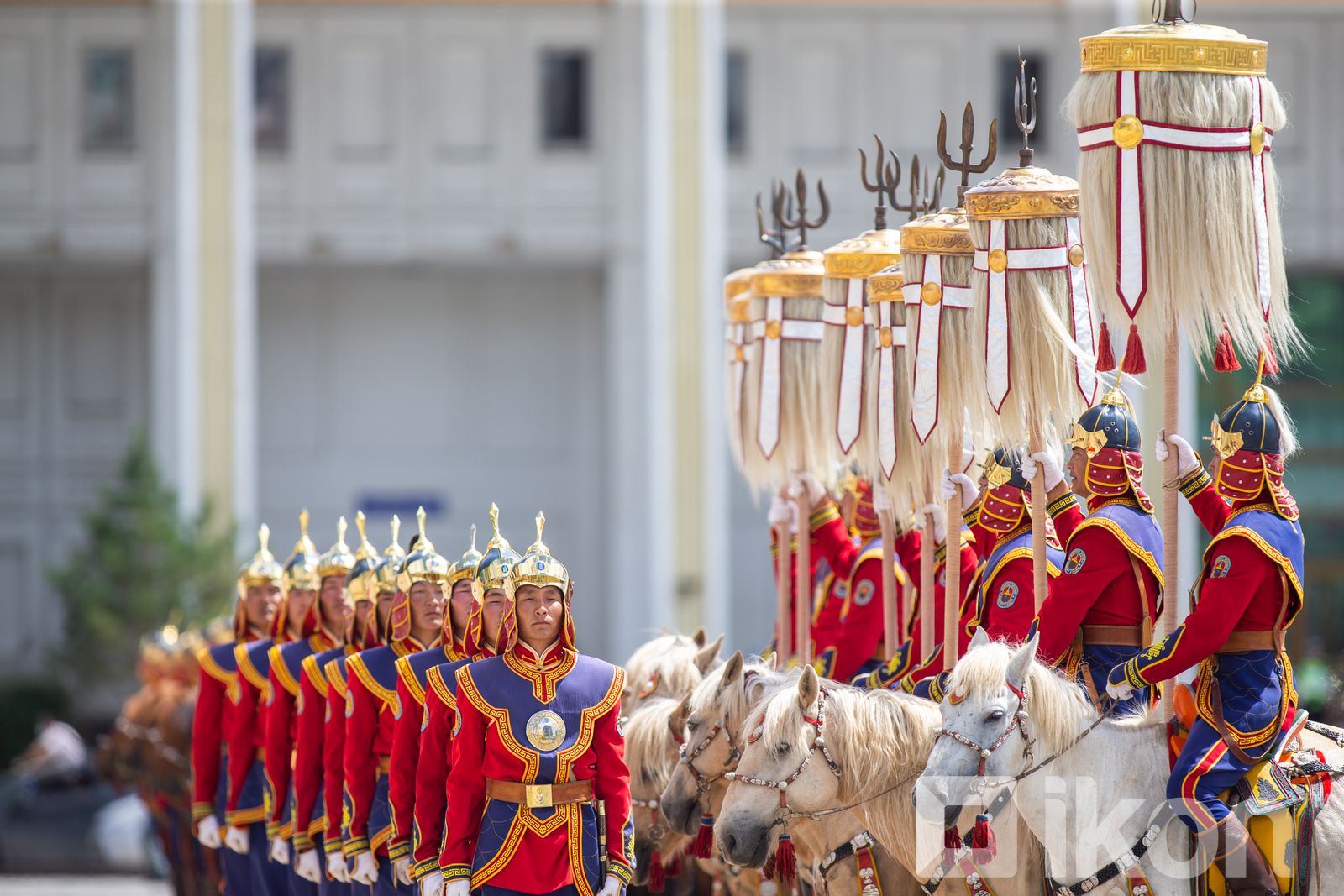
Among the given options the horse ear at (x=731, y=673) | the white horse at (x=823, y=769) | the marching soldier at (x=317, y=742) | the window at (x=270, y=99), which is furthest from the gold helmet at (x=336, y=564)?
the window at (x=270, y=99)

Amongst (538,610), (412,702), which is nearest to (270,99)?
(412,702)

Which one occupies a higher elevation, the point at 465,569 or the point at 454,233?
the point at 454,233

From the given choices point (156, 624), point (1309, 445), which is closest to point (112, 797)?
point (156, 624)

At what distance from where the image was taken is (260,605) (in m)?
9.50

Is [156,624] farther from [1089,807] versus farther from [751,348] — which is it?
[1089,807]

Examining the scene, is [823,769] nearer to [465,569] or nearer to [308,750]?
[465,569]

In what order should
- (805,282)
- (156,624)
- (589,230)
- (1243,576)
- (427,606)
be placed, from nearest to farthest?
1. (1243,576)
2. (427,606)
3. (805,282)
4. (156,624)
5. (589,230)

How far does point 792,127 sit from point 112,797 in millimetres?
12024

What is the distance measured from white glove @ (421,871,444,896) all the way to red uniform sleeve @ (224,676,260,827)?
285cm

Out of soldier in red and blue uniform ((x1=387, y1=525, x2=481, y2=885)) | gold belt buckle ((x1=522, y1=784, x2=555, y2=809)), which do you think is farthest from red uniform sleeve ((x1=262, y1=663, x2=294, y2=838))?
gold belt buckle ((x1=522, y1=784, x2=555, y2=809))

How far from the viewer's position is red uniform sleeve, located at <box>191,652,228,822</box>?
9.39m

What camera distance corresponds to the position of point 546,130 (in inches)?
950

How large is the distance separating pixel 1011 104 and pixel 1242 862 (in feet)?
62.9

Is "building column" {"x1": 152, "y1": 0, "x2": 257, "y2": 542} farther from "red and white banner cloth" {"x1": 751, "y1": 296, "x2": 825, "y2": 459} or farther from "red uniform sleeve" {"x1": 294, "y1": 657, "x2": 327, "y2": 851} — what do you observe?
"red uniform sleeve" {"x1": 294, "y1": 657, "x2": 327, "y2": 851}
